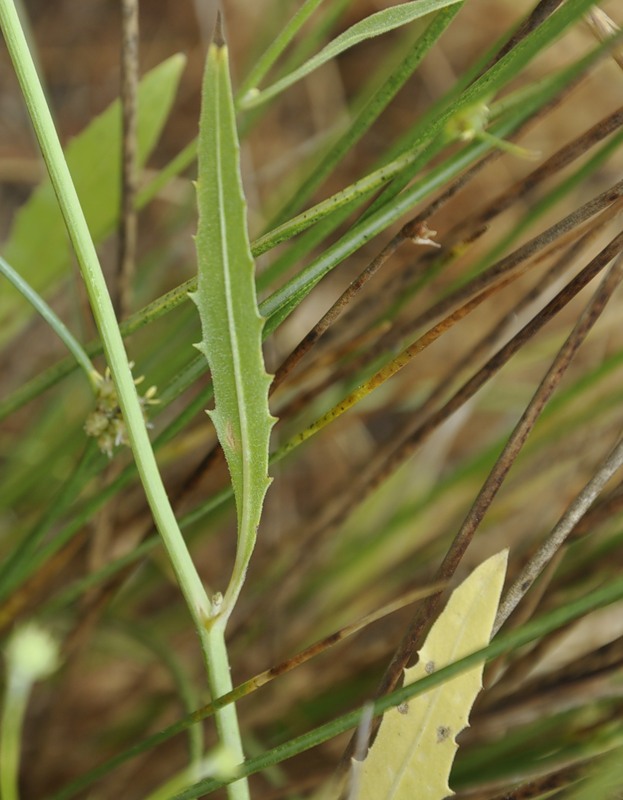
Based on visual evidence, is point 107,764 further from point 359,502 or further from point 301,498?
point 301,498

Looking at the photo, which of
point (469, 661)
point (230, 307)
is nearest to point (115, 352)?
point (230, 307)

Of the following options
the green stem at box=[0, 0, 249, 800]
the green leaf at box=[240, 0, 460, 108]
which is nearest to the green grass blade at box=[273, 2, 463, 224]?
the green leaf at box=[240, 0, 460, 108]

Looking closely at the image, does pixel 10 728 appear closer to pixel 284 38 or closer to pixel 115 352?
pixel 115 352

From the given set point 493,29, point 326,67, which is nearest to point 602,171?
point 493,29

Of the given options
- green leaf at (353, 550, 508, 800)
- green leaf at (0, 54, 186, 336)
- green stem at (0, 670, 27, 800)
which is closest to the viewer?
green stem at (0, 670, 27, 800)

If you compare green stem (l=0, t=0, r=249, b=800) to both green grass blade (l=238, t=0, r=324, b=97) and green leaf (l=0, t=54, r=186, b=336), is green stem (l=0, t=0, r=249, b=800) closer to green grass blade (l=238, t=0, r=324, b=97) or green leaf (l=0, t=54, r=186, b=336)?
green grass blade (l=238, t=0, r=324, b=97)

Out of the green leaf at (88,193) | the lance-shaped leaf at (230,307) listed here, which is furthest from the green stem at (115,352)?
the green leaf at (88,193)

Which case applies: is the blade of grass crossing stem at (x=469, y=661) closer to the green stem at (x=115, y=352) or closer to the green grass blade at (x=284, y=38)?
the green stem at (x=115, y=352)

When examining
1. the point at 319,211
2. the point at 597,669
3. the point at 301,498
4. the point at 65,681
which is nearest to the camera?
the point at 319,211
